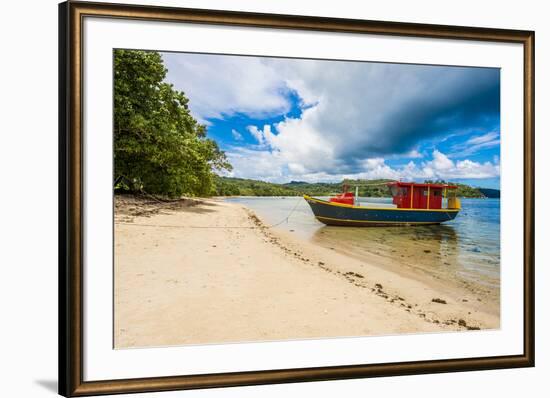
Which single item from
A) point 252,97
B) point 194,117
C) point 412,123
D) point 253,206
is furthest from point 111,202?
point 412,123

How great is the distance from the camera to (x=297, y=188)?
1964 mm

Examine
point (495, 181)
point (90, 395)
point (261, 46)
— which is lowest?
point (90, 395)

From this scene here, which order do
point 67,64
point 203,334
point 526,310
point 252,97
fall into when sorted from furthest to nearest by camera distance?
point 526,310, point 252,97, point 203,334, point 67,64

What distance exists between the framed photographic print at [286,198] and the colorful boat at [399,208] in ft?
0.04

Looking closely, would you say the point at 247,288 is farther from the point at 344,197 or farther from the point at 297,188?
the point at 344,197

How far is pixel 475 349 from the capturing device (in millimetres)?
1917

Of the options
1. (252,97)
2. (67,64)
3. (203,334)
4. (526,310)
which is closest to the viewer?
(67,64)

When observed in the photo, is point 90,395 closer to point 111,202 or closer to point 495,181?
point 111,202

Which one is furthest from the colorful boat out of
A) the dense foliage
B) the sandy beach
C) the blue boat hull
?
the dense foliage

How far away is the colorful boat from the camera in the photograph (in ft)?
6.68

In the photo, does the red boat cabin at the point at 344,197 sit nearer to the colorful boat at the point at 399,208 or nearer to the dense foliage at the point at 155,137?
the colorful boat at the point at 399,208

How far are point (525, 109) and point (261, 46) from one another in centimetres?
163

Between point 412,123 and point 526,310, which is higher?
point 412,123

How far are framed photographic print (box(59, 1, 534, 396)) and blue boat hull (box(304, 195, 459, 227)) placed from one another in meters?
0.01
